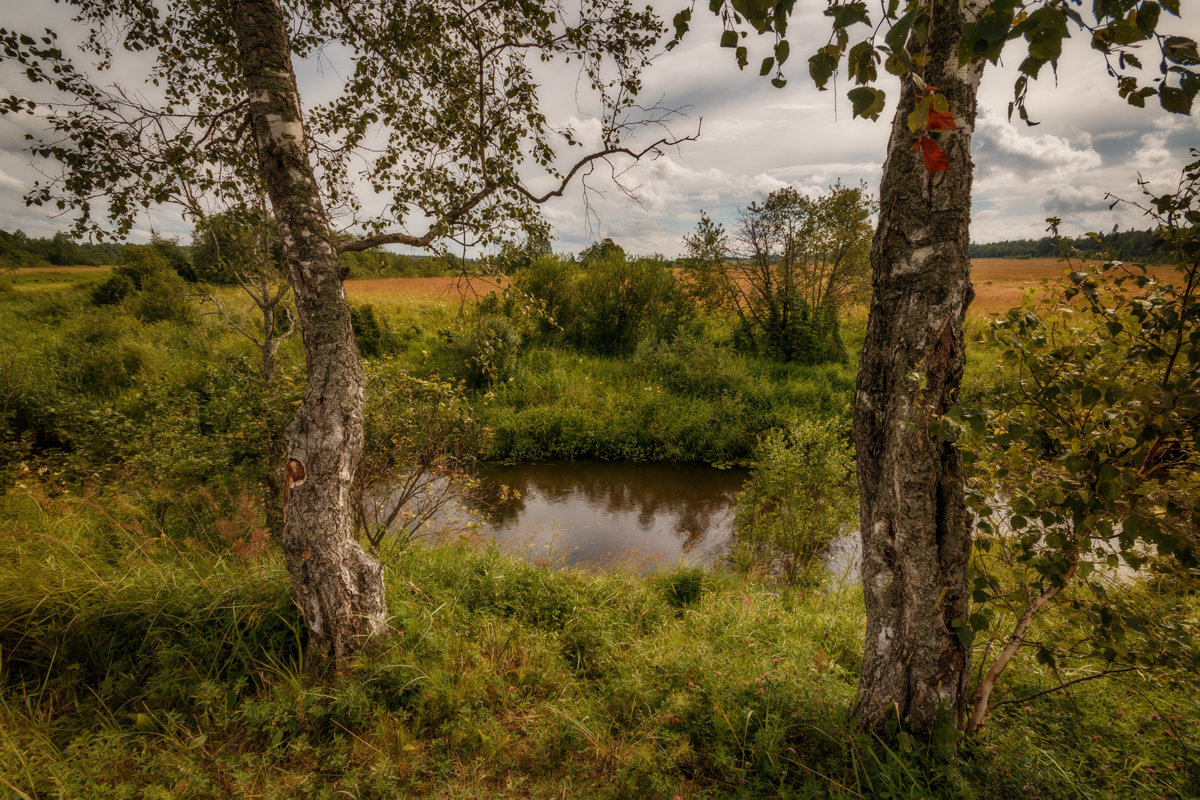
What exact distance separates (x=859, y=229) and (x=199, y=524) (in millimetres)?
17324

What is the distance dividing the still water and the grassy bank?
11.8 feet

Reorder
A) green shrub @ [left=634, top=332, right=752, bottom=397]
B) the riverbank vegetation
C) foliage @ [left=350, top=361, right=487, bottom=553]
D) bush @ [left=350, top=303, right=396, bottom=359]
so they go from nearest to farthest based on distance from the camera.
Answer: the riverbank vegetation, foliage @ [left=350, top=361, right=487, bottom=553], green shrub @ [left=634, top=332, right=752, bottom=397], bush @ [left=350, top=303, right=396, bottom=359]

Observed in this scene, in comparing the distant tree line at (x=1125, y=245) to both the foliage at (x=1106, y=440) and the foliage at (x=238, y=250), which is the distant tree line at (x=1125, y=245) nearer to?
the foliage at (x=1106, y=440)

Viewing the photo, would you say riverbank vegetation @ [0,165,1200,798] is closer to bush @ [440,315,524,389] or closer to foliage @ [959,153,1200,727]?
foliage @ [959,153,1200,727]

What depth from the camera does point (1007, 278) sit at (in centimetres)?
340

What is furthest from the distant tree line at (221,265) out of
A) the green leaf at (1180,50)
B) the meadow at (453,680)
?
the green leaf at (1180,50)

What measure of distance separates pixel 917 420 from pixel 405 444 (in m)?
5.08

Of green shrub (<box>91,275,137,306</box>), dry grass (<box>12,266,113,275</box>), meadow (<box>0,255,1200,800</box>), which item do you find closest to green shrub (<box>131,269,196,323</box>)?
green shrub (<box>91,275,137,306</box>)

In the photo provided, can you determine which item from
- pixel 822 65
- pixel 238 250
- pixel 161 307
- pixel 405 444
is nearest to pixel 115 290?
pixel 161 307

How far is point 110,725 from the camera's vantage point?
247 centimetres

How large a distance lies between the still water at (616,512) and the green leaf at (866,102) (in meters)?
6.60

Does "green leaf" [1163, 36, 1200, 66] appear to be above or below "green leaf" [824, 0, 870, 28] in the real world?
below

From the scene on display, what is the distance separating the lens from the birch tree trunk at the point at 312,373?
2.76m

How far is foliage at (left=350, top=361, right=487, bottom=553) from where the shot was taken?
5.11 meters
